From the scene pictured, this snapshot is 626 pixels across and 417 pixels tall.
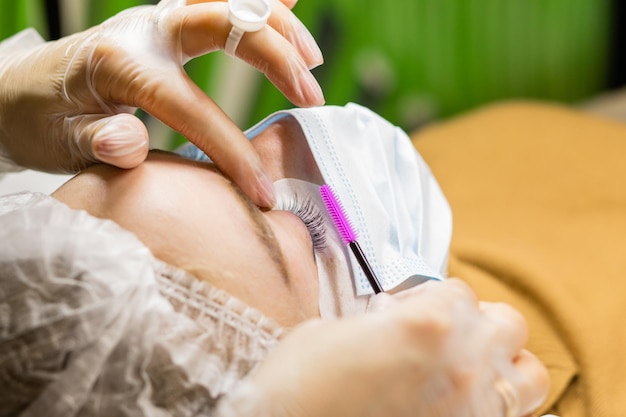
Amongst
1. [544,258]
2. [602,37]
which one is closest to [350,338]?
[544,258]

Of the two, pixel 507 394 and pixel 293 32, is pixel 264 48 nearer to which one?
pixel 293 32

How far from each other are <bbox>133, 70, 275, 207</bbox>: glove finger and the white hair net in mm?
174

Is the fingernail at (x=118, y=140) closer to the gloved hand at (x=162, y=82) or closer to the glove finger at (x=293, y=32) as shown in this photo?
the gloved hand at (x=162, y=82)

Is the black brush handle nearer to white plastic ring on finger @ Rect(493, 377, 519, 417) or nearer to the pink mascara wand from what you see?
the pink mascara wand

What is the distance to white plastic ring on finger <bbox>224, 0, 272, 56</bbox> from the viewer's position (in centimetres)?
83

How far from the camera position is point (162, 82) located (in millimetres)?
849

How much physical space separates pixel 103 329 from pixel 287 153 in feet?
1.24

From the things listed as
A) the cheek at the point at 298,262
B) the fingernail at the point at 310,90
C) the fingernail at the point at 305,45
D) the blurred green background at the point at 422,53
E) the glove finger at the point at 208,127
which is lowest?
the blurred green background at the point at 422,53

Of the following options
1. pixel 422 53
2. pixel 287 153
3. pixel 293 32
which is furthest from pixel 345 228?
pixel 422 53

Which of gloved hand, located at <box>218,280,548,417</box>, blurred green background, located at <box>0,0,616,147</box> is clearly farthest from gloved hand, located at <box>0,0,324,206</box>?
blurred green background, located at <box>0,0,616,147</box>

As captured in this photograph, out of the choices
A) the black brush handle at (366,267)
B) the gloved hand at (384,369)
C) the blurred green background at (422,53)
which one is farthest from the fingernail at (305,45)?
the blurred green background at (422,53)

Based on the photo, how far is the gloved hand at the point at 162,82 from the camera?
83 cm

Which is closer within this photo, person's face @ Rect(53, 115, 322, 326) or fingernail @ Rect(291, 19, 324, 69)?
person's face @ Rect(53, 115, 322, 326)

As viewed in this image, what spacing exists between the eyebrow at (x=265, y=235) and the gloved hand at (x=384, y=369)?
132mm
